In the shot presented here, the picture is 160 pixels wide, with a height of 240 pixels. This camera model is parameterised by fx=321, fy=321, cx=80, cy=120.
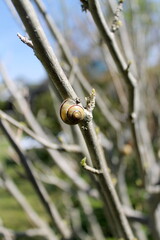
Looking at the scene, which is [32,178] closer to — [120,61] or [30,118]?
[30,118]

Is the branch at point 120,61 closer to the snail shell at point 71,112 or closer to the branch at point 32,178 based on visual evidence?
the snail shell at point 71,112

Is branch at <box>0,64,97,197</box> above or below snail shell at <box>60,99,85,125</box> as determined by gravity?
below

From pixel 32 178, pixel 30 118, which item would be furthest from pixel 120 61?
pixel 30 118

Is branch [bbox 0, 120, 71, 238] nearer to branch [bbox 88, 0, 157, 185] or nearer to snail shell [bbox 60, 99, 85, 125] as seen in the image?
branch [bbox 88, 0, 157, 185]

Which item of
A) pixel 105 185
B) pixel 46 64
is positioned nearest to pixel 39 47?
pixel 46 64

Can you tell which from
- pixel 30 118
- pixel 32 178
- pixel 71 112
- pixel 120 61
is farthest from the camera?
pixel 30 118

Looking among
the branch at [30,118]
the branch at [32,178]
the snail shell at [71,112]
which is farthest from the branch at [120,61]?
the branch at [30,118]

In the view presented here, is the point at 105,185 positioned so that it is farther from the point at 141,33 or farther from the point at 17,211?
the point at 17,211

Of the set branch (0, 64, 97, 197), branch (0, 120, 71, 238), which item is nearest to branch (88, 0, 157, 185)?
branch (0, 120, 71, 238)
